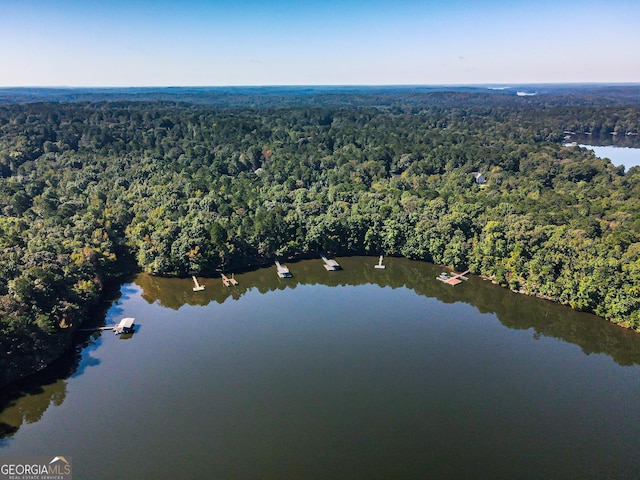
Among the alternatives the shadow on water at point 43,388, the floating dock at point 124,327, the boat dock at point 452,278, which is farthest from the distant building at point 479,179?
the shadow on water at point 43,388

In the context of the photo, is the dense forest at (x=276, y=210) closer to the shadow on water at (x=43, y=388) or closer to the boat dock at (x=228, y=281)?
the shadow on water at (x=43, y=388)

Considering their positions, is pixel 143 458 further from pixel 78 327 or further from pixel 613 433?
pixel 613 433

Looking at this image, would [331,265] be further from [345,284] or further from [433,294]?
[433,294]

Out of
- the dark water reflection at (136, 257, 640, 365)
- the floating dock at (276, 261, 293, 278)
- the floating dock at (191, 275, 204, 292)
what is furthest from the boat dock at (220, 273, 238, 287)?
the floating dock at (276, 261, 293, 278)

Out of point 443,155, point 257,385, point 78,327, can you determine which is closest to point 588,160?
point 443,155

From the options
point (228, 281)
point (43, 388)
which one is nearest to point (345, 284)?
point (228, 281)
